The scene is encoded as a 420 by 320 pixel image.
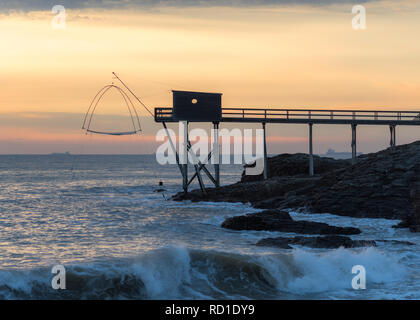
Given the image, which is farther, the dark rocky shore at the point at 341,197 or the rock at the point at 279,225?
the dark rocky shore at the point at 341,197

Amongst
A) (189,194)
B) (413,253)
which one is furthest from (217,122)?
(413,253)

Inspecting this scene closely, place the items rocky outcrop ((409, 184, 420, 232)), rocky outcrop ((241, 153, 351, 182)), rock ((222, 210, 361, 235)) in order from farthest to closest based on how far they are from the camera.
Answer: rocky outcrop ((241, 153, 351, 182)), rocky outcrop ((409, 184, 420, 232)), rock ((222, 210, 361, 235))

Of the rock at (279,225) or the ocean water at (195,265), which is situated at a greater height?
the rock at (279,225)

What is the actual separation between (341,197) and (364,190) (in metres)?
1.19

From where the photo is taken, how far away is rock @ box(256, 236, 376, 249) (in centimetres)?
1917

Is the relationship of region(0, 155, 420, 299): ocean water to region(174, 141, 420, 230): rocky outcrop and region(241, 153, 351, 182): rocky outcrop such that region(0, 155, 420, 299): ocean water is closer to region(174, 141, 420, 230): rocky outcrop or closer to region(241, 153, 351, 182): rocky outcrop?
region(174, 141, 420, 230): rocky outcrop

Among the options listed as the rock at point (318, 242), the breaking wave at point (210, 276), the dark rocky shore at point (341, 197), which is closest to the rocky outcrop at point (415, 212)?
the dark rocky shore at point (341, 197)

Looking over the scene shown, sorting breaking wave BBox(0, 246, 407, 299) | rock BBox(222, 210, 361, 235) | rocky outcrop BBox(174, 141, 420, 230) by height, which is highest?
rocky outcrop BBox(174, 141, 420, 230)

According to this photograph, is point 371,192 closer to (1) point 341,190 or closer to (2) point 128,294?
(1) point 341,190

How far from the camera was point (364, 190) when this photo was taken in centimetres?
2761

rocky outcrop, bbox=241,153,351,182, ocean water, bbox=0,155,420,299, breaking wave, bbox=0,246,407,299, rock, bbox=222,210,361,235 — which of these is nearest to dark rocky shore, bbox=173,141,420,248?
rock, bbox=222,210,361,235

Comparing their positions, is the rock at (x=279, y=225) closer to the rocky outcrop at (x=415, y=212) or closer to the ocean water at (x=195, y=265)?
the ocean water at (x=195, y=265)

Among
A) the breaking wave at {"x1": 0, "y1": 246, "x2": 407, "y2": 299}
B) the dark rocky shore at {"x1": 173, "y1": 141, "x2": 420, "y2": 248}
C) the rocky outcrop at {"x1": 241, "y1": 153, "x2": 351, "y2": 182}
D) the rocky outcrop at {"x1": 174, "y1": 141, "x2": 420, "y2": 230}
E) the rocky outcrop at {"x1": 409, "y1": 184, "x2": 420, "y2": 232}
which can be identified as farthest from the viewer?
the rocky outcrop at {"x1": 241, "y1": 153, "x2": 351, "y2": 182}

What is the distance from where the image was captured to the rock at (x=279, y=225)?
73.2 feet
